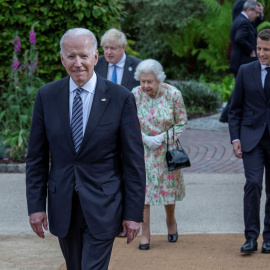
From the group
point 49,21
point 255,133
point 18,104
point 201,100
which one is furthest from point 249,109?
point 201,100

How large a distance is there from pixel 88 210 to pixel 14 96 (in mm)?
6709

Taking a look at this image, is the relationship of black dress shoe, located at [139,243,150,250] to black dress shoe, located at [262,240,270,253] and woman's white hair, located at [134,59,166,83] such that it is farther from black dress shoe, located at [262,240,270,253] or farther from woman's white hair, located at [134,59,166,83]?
woman's white hair, located at [134,59,166,83]

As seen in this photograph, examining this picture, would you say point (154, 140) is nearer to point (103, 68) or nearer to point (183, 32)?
point (103, 68)

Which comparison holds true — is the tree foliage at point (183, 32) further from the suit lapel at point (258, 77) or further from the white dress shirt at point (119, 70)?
the suit lapel at point (258, 77)

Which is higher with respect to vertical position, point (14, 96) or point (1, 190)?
point (14, 96)

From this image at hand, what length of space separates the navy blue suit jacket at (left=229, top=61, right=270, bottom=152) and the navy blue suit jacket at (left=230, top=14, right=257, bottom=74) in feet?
18.2

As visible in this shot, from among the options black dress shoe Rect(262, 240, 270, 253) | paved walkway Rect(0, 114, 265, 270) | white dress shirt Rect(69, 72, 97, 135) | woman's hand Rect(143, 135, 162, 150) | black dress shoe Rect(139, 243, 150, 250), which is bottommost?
paved walkway Rect(0, 114, 265, 270)

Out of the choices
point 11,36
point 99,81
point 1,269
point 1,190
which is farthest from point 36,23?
point 99,81

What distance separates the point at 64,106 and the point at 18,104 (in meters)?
6.53

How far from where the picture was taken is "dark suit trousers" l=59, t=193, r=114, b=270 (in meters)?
3.83

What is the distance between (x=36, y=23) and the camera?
10.1 metres

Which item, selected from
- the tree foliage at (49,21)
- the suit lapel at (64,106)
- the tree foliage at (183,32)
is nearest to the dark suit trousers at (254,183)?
the suit lapel at (64,106)

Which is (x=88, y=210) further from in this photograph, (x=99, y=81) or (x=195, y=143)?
(x=195, y=143)

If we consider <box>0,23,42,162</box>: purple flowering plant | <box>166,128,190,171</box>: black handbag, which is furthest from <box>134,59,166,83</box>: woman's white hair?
<box>0,23,42,162</box>: purple flowering plant
